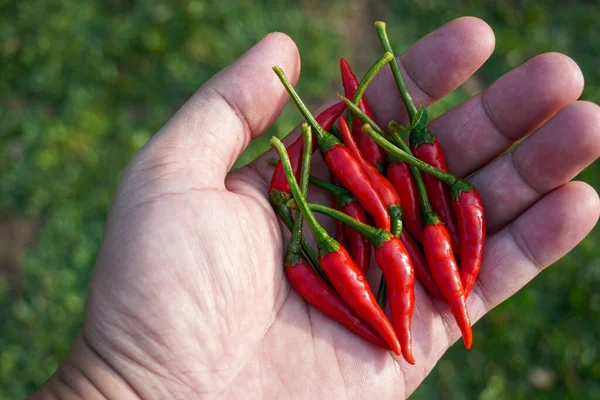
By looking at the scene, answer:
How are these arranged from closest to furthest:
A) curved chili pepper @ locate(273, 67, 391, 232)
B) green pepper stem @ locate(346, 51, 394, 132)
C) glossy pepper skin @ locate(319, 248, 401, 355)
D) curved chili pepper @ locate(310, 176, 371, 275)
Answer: glossy pepper skin @ locate(319, 248, 401, 355) < curved chili pepper @ locate(273, 67, 391, 232) < curved chili pepper @ locate(310, 176, 371, 275) < green pepper stem @ locate(346, 51, 394, 132)

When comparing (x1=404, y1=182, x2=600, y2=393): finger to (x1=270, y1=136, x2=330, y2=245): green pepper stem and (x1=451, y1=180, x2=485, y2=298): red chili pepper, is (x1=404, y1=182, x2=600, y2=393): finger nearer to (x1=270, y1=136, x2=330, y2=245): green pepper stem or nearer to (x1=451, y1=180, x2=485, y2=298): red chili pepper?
(x1=451, y1=180, x2=485, y2=298): red chili pepper

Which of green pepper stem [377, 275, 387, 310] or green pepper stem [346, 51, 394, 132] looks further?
green pepper stem [346, 51, 394, 132]

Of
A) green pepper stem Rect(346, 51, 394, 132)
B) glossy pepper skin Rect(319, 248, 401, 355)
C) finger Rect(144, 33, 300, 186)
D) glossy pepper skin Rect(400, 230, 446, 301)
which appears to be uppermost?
finger Rect(144, 33, 300, 186)

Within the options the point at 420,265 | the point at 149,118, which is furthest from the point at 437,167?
the point at 149,118

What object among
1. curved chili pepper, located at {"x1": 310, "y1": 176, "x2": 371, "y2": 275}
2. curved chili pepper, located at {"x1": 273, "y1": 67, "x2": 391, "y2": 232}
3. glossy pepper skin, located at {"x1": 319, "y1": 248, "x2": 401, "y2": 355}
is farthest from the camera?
curved chili pepper, located at {"x1": 310, "y1": 176, "x2": 371, "y2": 275}

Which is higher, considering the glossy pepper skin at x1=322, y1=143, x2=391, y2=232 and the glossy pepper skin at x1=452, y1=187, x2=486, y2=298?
the glossy pepper skin at x1=322, y1=143, x2=391, y2=232

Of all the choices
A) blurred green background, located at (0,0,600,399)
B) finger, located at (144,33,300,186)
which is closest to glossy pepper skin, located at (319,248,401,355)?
finger, located at (144,33,300,186)

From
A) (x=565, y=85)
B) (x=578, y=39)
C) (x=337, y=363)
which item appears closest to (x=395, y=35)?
(x=578, y=39)

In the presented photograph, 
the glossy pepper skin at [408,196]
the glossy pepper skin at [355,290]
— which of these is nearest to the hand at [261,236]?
the glossy pepper skin at [355,290]

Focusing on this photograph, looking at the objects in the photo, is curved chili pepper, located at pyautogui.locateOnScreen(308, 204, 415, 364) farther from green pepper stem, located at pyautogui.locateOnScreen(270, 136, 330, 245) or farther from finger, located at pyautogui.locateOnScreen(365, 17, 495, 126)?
finger, located at pyautogui.locateOnScreen(365, 17, 495, 126)

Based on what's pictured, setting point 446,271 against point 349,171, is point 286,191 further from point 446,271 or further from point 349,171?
point 446,271
